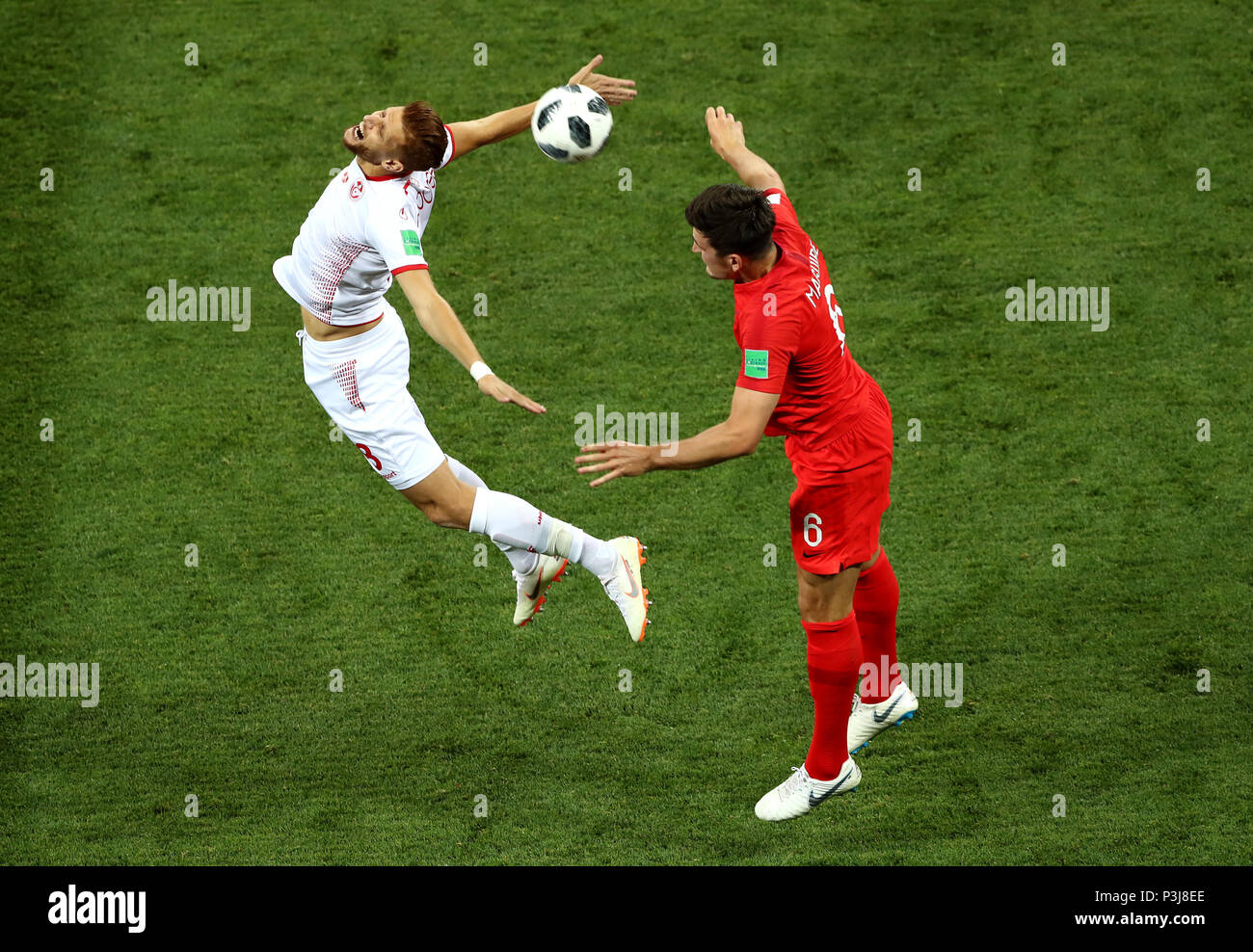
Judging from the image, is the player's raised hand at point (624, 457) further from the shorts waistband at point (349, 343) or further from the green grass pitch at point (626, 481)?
the green grass pitch at point (626, 481)

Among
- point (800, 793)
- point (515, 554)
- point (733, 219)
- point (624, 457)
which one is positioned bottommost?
point (800, 793)

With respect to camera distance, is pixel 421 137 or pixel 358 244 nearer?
pixel 421 137

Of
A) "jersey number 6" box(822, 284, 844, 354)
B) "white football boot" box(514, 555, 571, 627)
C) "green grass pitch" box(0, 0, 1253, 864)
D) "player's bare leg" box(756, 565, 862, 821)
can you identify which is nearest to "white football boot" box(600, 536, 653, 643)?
"white football boot" box(514, 555, 571, 627)

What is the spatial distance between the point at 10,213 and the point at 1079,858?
24.3 feet

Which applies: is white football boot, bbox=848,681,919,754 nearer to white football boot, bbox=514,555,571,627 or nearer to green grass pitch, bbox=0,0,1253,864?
green grass pitch, bbox=0,0,1253,864

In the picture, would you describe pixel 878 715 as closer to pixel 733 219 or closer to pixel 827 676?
pixel 827 676

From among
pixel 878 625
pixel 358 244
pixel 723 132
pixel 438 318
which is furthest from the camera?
pixel 878 625

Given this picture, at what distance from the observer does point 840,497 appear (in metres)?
5.38

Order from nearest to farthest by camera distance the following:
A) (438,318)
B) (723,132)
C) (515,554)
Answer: (438,318), (723,132), (515,554)

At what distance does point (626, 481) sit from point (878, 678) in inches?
81.4

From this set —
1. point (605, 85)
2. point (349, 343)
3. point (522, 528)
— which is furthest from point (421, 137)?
point (522, 528)

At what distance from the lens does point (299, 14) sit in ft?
33.9

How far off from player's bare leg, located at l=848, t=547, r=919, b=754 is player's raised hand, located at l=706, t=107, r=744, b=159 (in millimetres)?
1785

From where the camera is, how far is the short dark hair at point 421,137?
17.8ft
